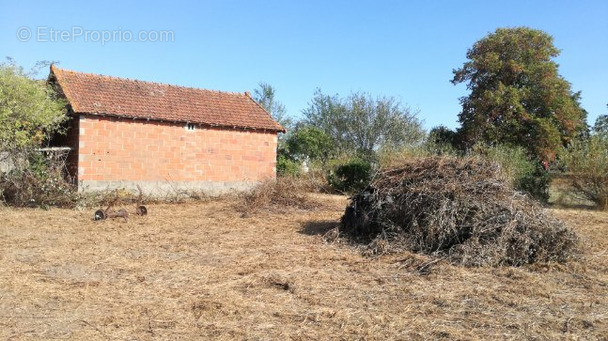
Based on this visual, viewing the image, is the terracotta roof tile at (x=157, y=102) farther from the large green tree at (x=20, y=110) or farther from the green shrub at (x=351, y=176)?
the green shrub at (x=351, y=176)

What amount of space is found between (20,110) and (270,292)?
11206mm

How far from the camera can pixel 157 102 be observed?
17922mm

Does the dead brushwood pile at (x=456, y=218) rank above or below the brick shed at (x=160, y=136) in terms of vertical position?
below

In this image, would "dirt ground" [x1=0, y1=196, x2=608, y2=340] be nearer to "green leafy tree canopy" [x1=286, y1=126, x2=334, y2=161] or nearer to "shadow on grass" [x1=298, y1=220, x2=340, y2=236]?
"shadow on grass" [x1=298, y1=220, x2=340, y2=236]

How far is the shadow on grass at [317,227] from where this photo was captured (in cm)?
1091

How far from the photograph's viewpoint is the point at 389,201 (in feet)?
30.0

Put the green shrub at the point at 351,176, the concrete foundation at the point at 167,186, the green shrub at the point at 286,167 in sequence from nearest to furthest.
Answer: the concrete foundation at the point at 167,186, the green shrub at the point at 351,176, the green shrub at the point at 286,167

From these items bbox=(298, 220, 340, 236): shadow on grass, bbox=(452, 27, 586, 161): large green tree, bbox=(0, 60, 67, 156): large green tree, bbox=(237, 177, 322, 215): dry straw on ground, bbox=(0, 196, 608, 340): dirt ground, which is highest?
bbox=(452, 27, 586, 161): large green tree

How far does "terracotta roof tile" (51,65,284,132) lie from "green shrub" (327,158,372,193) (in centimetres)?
394

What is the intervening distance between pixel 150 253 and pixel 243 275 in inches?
94.1

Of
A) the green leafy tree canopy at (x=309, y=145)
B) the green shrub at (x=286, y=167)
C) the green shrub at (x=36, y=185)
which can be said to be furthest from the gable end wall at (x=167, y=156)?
the green leafy tree canopy at (x=309, y=145)

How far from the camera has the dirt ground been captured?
4.77m

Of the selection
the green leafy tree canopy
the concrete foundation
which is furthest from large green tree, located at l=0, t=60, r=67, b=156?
the green leafy tree canopy

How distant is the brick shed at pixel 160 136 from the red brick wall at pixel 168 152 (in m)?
0.03
